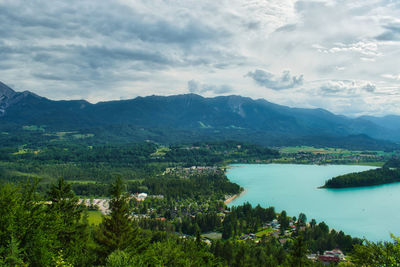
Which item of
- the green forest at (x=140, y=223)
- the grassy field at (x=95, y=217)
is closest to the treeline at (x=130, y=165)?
the green forest at (x=140, y=223)

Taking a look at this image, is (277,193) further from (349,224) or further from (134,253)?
(134,253)

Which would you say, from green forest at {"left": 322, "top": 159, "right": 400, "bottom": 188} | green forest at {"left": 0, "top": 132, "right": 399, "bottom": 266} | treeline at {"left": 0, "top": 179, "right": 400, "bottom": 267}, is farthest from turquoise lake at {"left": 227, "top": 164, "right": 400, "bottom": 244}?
treeline at {"left": 0, "top": 179, "right": 400, "bottom": 267}

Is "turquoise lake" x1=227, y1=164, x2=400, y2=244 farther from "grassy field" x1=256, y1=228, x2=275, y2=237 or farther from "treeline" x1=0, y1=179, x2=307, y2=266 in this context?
"treeline" x1=0, y1=179, x2=307, y2=266

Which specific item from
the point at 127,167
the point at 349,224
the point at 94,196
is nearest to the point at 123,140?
the point at 127,167

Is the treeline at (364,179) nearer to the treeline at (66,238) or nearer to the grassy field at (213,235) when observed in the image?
the grassy field at (213,235)

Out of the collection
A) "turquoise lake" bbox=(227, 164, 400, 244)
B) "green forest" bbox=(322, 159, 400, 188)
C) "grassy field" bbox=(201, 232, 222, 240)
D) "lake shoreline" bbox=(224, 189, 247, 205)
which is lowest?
"grassy field" bbox=(201, 232, 222, 240)

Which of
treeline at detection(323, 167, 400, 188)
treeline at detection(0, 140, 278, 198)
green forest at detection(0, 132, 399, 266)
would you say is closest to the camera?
green forest at detection(0, 132, 399, 266)
